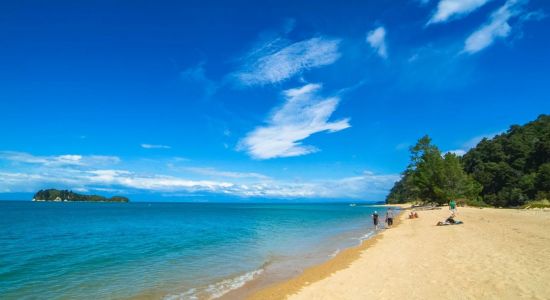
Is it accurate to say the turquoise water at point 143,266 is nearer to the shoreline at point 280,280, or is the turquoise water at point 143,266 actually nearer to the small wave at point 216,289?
the small wave at point 216,289

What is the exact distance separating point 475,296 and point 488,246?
972 centimetres

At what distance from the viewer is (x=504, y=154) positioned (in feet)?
238

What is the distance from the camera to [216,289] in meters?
14.2

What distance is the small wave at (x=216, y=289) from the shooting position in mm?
13125

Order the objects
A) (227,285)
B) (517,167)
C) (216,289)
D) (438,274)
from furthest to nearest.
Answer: (517,167) → (227,285) → (216,289) → (438,274)

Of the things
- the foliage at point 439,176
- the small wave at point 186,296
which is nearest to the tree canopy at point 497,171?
the foliage at point 439,176

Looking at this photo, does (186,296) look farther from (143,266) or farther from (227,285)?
(143,266)

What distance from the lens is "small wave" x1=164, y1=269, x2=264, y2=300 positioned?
1312 cm

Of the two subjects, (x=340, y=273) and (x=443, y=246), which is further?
(x=443, y=246)

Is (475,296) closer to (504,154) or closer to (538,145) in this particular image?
(538,145)

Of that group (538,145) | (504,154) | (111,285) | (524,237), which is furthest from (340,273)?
(504,154)

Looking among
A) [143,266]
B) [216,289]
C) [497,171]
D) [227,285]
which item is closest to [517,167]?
[497,171]

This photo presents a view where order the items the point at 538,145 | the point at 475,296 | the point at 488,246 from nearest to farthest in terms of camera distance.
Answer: the point at 475,296, the point at 488,246, the point at 538,145

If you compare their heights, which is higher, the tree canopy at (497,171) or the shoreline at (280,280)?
the tree canopy at (497,171)
